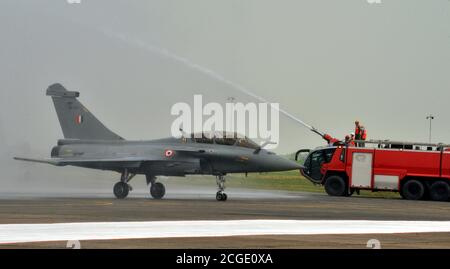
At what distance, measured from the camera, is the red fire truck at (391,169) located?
3894cm

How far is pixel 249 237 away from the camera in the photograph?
15.8 meters

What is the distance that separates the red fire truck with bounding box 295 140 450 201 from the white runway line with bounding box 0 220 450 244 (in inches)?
722

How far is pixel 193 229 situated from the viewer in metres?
17.3

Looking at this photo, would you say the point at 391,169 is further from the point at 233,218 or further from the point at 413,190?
the point at 233,218

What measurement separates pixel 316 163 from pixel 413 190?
512 centimetres

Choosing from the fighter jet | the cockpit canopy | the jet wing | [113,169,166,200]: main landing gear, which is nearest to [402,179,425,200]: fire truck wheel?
the fighter jet

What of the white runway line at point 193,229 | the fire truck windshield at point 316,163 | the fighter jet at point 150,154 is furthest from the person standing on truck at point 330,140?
the white runway line at point 193,229

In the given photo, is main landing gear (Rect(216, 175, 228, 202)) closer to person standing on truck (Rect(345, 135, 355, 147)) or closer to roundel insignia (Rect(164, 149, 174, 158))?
roundel insignia (Rect(164, 149, 174, 158))

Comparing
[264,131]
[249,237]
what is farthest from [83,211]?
[264,131]

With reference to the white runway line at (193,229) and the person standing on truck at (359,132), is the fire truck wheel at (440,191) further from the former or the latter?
the white runway line at (193,229)

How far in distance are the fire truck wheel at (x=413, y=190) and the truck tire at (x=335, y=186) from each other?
2.65 meters

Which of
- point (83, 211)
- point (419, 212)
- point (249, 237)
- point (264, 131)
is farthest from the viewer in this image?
point (264, 131)
